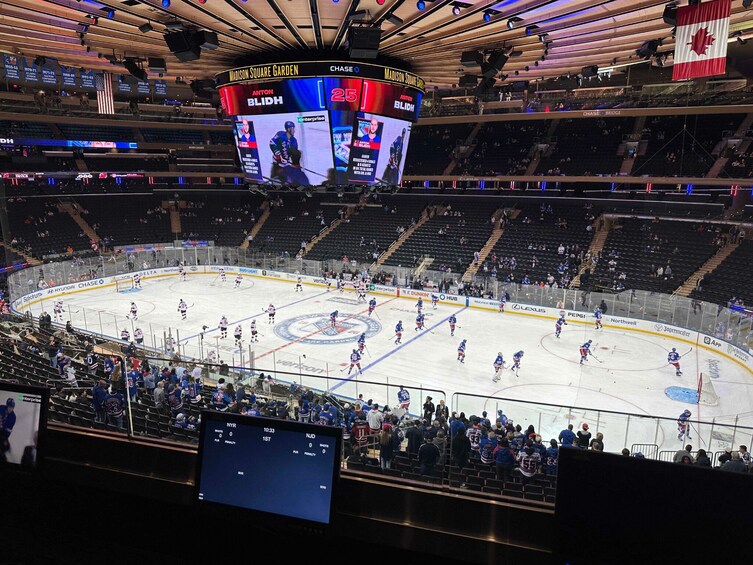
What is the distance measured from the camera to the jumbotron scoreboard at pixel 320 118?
1074 centimetres

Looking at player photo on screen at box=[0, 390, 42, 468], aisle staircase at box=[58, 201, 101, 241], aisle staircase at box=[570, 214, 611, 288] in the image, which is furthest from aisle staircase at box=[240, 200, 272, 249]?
player photo on screen at box=[0, 390, 42, 468]

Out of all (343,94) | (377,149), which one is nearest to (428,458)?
(343,94)

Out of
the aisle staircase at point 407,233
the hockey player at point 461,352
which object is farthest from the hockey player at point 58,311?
the hockey player at point 461,352

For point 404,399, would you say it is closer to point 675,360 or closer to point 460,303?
point 675,360

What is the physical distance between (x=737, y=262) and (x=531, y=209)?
558 inches

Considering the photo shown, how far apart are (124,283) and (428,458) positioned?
116ft

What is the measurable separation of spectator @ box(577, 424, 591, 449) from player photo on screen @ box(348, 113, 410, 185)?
8.35m

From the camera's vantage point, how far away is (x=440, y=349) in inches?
862

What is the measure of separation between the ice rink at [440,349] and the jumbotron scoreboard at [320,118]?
510 centimetres

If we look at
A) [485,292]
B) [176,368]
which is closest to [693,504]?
[176,368]

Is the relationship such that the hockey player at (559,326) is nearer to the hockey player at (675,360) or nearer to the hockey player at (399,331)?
the hockey player at (675,360)

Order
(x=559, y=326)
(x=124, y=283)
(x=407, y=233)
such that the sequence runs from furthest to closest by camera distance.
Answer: (x=407, y=233) → (x=124, y=283) → (x=559, y=326)

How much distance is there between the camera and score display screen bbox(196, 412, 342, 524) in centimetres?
303

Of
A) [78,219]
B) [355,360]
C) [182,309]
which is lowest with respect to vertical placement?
[182,309]
